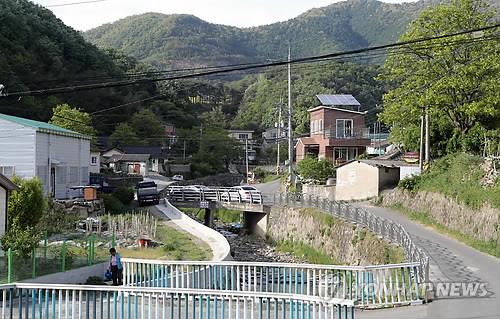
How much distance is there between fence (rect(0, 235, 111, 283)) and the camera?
15672mm

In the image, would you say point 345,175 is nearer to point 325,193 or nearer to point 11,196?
point 325,193

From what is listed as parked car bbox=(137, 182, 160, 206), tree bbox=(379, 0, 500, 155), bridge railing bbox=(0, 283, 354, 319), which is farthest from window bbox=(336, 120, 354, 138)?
bridge railing bbox=(0, 283, 354, 319)

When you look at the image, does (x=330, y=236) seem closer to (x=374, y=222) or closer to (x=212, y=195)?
(x=374, y=222)

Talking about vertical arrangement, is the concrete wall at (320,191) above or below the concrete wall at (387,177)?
below

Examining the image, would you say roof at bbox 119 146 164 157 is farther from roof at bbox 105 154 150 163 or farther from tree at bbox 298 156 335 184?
tree at bbox 298 156 335 184

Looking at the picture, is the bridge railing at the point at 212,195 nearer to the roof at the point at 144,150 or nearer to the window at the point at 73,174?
the window at the point at 73,174

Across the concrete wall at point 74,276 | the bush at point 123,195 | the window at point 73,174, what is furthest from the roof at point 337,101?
the concrete wall at point 74,276

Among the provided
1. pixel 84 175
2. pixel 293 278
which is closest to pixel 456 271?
pixel 293 278

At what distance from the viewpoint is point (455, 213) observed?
77.6ft

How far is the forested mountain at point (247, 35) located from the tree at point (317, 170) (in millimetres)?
114983

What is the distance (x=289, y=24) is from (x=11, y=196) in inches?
6911

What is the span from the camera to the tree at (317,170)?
46844 mm

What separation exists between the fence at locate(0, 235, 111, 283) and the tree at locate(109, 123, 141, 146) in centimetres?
5882

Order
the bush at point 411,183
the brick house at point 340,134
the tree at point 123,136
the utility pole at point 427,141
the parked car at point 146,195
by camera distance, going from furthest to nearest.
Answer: the tree at point 123,136, the brick house at point 340,134, the parked car at point 146,195, the utility pole at point 427,141, the bush at point 411,183
